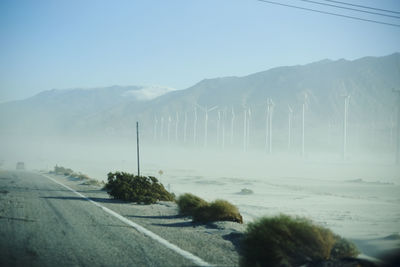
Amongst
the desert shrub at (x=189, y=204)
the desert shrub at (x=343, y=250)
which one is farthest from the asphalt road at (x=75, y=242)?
the desert shrub at (x=189, y=204)

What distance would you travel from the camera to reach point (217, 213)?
11602 millimetres

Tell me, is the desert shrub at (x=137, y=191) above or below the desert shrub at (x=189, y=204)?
below

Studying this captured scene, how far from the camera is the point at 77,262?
6.59 meters

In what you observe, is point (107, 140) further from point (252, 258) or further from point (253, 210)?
point (252, 258)

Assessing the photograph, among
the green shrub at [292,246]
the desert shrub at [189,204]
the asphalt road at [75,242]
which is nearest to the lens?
the green shrub at [292,246]

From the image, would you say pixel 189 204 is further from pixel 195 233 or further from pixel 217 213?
pixel 195 233

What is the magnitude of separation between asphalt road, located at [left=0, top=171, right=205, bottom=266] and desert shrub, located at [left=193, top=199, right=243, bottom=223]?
2580 millimetres

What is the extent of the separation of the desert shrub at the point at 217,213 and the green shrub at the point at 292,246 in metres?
4.65

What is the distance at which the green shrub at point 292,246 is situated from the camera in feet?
20.6

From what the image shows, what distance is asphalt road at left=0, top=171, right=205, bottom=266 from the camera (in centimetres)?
670

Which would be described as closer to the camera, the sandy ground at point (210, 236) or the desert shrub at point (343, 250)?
the desert shrub at point (343, 250)

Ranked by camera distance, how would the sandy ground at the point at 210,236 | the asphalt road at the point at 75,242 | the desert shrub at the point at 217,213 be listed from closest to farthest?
1. the asphalt road at the point at 75,242
2. the sandy ground at the point at 210,236
3. the desert shrub at the point at 217,213

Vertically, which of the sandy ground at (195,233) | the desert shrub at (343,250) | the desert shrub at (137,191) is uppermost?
the desert shrub at (343,250)

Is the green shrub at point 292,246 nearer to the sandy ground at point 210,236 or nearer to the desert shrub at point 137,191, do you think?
the sandy ground at point 210,236
